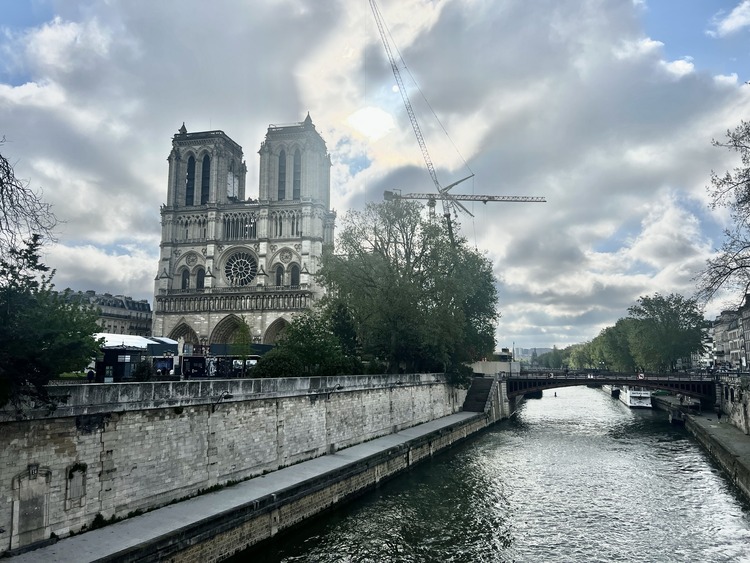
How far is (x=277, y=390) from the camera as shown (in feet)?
75.7

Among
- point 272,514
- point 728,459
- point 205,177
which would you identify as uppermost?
point 205,177

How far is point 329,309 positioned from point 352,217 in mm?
7853

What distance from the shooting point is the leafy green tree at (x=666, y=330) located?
246 ft

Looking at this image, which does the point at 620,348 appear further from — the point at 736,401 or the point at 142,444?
the point at 142,444

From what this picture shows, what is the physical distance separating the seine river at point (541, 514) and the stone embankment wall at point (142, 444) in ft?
11.7

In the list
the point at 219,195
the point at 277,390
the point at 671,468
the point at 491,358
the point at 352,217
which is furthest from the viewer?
the point at 491,358

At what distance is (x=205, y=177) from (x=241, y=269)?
14814mm

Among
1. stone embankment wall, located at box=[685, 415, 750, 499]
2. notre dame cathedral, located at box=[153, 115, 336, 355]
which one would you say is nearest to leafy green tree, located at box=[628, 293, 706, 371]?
stone embankment wall, located at box=[685, 415, 750, 499]

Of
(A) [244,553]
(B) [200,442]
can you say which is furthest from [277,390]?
(A) [244,553]

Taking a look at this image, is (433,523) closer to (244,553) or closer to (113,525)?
(244,553)

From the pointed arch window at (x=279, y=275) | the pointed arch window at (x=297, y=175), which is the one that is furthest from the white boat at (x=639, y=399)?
the pointed arch window at (x=297, y=175)

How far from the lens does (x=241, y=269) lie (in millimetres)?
75062

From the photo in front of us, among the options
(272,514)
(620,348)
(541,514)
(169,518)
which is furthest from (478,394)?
(620,348)

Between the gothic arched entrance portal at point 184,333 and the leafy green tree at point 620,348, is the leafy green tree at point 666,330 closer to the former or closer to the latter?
the leafy green tree at point 620,348
